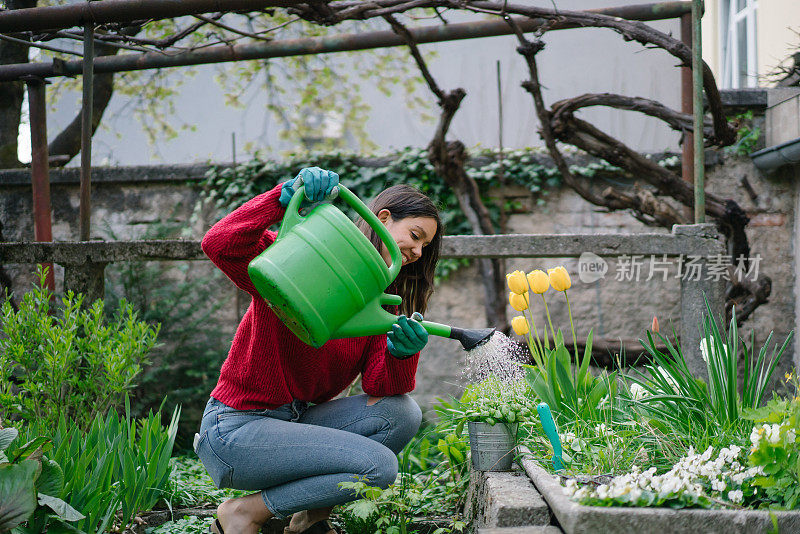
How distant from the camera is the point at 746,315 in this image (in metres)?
4.38

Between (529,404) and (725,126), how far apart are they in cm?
225

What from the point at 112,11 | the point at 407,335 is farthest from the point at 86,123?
the point at 407,335

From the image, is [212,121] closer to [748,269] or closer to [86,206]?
[86,206]

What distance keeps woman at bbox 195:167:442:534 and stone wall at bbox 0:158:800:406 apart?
2.32 metres

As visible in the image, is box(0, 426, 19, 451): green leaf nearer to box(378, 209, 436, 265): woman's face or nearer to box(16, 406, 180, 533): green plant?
box(16, 406, 180, 533): green plant

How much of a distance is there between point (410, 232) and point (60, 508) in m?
1.15

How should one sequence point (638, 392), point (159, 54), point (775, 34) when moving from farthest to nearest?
A: point (775, 34)
point (159, 54)
point (638, 392)

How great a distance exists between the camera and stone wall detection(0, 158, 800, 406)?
4.70 metres

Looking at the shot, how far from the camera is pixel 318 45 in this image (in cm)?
407

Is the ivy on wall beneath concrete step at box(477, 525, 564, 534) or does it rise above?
above

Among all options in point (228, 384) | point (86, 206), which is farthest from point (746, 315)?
point (86, 206)

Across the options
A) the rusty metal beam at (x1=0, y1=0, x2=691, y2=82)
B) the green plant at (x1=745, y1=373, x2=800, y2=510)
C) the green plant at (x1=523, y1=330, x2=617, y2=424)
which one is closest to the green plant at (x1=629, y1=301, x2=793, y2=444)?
the green plant at (x1=523, y1=330, x2=617, y2=424)

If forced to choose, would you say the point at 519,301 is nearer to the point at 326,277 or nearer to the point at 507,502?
the point at 507,502

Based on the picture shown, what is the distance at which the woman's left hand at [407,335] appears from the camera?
1812 mm
